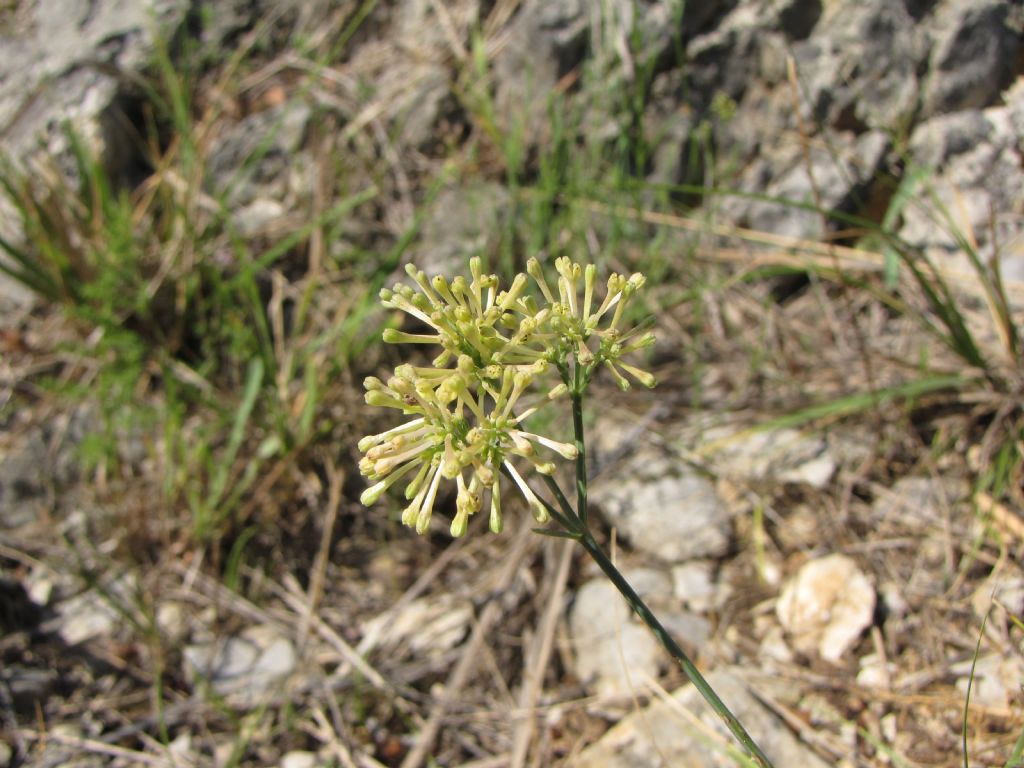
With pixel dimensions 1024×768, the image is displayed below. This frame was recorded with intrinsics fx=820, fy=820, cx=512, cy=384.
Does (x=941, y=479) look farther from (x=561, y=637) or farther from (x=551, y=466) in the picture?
(x=551, y=466)

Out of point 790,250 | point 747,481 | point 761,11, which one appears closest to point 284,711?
point 747,481

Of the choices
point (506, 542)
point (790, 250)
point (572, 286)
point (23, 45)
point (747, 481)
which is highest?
point (23, 45)

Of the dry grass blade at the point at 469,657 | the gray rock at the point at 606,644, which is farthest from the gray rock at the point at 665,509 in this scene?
the dry grass blade at the point at 469,657

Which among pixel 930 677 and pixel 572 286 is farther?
pixel 930 677

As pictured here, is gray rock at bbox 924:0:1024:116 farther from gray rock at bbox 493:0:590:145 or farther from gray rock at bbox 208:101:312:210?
gray rock at bbox 208:101:312:210

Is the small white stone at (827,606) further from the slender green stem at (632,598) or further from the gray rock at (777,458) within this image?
the slender green stem at (632,598)
